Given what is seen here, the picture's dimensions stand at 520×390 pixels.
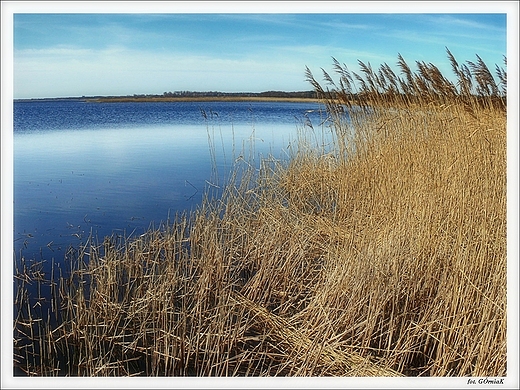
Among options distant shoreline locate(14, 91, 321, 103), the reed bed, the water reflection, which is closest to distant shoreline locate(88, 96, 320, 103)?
distant shoreline locate(14, 91, 321, 103)

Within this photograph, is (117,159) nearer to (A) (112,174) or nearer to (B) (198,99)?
(A) (112,174)

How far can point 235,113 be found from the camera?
3.02 meters

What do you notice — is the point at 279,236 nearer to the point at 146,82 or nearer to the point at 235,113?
the point at 235,113

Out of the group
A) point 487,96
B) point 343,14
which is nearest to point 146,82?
point 343,14

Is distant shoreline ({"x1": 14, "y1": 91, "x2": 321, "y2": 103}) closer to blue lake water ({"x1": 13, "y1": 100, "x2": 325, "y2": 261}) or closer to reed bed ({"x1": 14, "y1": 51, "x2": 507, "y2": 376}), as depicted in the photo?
blue lake water ({"x1": 13, "y1": 100, "x2": 325, "y2": 261})

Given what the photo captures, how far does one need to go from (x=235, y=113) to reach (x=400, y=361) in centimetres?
150

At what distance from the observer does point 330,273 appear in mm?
2828

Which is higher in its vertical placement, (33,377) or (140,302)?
(140,302)

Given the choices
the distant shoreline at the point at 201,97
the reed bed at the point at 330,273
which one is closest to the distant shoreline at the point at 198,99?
the distant shoreline at the point at 201,97

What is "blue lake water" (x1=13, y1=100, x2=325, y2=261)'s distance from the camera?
8.98 feet

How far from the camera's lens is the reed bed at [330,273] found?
103 inches

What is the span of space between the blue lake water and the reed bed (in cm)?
10

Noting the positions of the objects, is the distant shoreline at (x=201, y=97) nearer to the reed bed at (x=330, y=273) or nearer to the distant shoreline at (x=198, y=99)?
the distant shoreline at (x=198, y=99)

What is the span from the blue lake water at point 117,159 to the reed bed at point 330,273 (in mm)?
95
